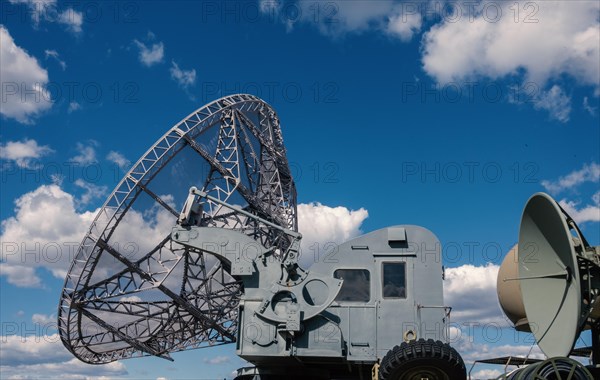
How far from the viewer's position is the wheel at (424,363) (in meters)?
14.5

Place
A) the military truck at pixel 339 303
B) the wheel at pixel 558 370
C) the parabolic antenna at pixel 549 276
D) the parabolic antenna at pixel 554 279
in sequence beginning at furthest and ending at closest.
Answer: the military truck at pixel 339 303 → the parabolic antenna at pixel 549 276 → the parabolic antenna at pixel 554 279 → the wheel at pixel 558 370

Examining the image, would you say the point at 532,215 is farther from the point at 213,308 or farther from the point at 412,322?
the point at 213,308

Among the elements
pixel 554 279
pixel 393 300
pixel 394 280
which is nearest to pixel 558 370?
pixel 554 279

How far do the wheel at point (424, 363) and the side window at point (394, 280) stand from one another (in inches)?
86.3

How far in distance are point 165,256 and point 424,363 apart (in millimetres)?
12222

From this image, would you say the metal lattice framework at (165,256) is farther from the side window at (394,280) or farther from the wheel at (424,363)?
the wheel at (424,363)

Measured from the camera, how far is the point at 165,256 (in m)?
23.7

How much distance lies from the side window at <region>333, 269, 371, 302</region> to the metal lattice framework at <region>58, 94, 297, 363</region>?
17.9ft

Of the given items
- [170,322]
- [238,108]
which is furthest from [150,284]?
[238,108]

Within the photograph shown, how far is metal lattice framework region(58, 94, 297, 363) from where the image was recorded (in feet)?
74.6

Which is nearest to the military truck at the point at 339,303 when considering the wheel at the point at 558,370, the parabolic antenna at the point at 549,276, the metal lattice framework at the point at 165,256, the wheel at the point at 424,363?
the wheel at the point at 424,363

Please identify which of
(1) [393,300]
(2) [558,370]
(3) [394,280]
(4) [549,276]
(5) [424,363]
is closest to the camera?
(2) [558,370]

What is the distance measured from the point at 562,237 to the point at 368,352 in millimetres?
5619

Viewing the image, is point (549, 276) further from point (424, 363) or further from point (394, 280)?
point (394, 280)
